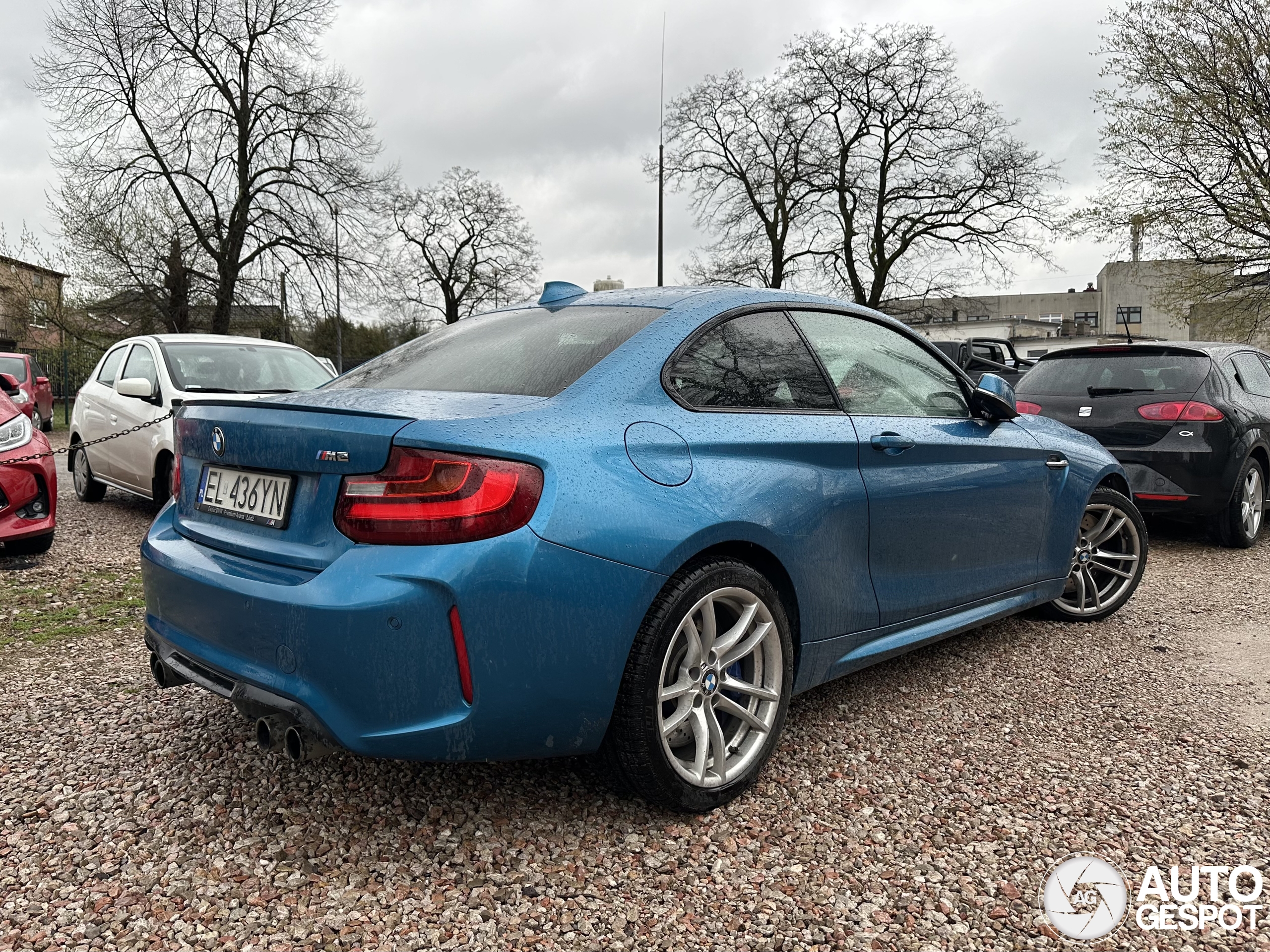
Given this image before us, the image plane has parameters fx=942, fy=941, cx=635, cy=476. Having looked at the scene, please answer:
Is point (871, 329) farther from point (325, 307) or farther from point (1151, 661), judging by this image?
point (325, 307)

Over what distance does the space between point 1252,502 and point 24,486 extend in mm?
8215

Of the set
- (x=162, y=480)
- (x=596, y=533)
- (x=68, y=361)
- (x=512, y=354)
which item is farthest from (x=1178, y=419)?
(x=68, y=361)

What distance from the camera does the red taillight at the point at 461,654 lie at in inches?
82.5

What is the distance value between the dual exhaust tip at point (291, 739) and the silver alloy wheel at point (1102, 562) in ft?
12.0

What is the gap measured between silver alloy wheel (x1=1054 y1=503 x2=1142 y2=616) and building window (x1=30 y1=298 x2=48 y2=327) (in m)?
30.4

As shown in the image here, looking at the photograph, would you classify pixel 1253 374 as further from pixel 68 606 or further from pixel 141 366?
pixel 141 366

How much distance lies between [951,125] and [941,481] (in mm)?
26643

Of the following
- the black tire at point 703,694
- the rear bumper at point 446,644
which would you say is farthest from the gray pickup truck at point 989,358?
the rear bumper at point 446,644

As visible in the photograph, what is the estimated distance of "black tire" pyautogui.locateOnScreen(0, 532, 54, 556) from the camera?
5.74 meters

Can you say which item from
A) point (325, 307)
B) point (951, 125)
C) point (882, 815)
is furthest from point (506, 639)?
point (951, 125)

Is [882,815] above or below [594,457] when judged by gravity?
below

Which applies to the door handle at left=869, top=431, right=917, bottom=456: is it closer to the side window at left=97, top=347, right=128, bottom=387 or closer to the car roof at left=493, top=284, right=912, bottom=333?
the car roof at left=493, top=284, right=912, bottom=333

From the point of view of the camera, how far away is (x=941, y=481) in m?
3.34

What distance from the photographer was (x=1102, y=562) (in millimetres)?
4734
